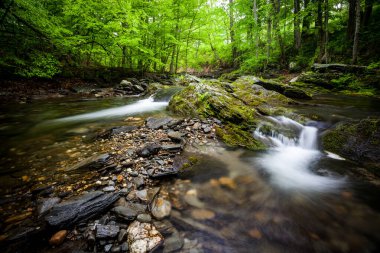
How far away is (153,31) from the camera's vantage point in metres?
14.8

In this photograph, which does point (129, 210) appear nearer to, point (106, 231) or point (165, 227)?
point (106, 231)

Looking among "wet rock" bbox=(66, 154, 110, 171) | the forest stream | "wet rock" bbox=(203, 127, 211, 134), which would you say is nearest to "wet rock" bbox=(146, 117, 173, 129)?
the forest stream

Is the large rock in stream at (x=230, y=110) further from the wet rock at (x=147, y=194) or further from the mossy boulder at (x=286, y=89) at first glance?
the wet rock at (x=147, y=194)

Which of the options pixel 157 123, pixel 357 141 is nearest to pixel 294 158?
pixel 357 141

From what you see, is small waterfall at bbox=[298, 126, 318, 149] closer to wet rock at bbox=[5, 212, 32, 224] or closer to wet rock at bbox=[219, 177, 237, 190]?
wet rock at bbox=[219, 177, 237, 190]

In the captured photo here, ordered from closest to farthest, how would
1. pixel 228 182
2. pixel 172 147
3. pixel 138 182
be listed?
pixel 138 182 → pixel 228 182 → pixel 172 147

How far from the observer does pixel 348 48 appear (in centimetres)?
1235

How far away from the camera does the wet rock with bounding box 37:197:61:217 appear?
6.90 ft

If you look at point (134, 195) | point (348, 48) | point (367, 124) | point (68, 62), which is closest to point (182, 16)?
point (68, 62)

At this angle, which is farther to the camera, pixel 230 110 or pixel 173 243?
pixel 230 110

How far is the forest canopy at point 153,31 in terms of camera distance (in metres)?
8.08

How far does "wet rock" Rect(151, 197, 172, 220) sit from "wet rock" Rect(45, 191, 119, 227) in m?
0.50

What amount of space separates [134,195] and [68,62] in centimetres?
1353

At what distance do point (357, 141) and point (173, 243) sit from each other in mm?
4215
